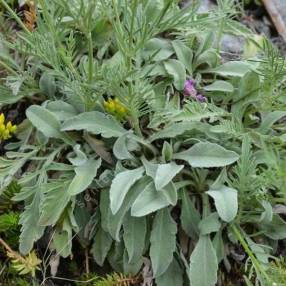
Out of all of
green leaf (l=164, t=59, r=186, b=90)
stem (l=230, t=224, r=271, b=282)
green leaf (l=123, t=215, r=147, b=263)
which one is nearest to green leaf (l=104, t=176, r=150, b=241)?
green leaf (l=123, t=215, r=147, b=263)

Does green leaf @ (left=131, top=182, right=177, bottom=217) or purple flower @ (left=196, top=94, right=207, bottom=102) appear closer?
green leaf @ (left=131, top=182, right=177, bottom=217)

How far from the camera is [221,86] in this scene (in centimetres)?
237

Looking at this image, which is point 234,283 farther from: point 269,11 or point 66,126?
point 269,11

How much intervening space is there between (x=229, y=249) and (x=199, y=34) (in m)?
0.91

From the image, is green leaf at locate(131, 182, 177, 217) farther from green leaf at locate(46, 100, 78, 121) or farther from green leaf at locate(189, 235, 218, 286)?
green leaf at locate(46, 100, 78, 121)

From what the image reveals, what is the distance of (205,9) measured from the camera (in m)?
2.99

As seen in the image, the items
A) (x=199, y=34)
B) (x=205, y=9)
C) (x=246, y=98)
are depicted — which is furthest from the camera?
(x=205, y=9)

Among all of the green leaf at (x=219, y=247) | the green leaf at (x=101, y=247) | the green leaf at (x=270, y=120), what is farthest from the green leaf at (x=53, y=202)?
the green leaf at (x=270, y=120)

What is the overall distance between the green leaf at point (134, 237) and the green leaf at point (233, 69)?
0.73 m

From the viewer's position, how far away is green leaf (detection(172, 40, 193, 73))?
97.1 inches

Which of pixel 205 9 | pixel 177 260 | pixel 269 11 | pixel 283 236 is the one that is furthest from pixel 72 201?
pixel 269 11

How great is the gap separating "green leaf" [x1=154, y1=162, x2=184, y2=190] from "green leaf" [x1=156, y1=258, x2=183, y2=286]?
11.5 inches

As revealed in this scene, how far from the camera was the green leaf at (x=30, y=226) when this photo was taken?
2074mm

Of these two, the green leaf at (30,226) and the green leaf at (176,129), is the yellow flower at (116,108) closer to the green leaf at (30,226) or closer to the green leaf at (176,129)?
the green leaf at (176,129)
